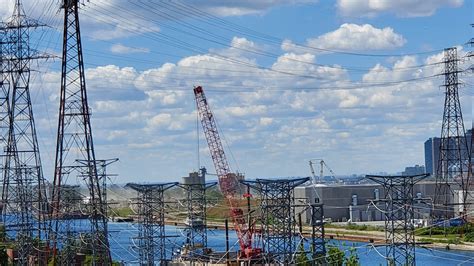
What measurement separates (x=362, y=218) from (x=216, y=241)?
1210 cm

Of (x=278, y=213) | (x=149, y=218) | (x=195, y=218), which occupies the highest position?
(x=278, y=213)

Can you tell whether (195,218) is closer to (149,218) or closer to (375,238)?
(149,218)

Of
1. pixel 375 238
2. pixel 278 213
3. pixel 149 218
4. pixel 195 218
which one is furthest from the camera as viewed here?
pixel 375 238

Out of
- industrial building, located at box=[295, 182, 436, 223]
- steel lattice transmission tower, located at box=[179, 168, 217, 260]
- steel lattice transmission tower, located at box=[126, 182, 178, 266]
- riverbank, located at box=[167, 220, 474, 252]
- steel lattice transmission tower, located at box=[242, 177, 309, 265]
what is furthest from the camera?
industrial building, located at box=[295, 182, 436, 223]

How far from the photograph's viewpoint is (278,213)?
21.1m

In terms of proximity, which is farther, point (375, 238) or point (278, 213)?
point (375, 238)

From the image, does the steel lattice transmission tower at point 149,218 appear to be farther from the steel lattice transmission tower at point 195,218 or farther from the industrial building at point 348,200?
the industrial building at point 348,200

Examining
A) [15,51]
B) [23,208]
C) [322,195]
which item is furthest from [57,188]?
[322,195]

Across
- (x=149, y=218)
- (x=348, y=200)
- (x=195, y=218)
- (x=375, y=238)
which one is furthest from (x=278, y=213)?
(x=348, y=200)

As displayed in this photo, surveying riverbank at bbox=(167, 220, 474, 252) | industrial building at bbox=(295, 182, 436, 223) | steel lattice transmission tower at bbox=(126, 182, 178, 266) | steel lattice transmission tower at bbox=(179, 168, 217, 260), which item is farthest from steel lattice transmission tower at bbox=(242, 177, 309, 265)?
industrial building at bbox=(295, 182, 436, 223)

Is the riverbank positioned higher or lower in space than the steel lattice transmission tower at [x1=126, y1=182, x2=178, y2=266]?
lower

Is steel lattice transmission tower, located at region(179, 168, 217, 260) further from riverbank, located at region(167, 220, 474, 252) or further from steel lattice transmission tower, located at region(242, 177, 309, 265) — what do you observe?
riverbank, located at region(167, 220, 474, 252)

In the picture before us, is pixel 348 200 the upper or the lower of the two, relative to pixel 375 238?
upper

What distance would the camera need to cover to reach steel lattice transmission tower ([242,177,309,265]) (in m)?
20.6
